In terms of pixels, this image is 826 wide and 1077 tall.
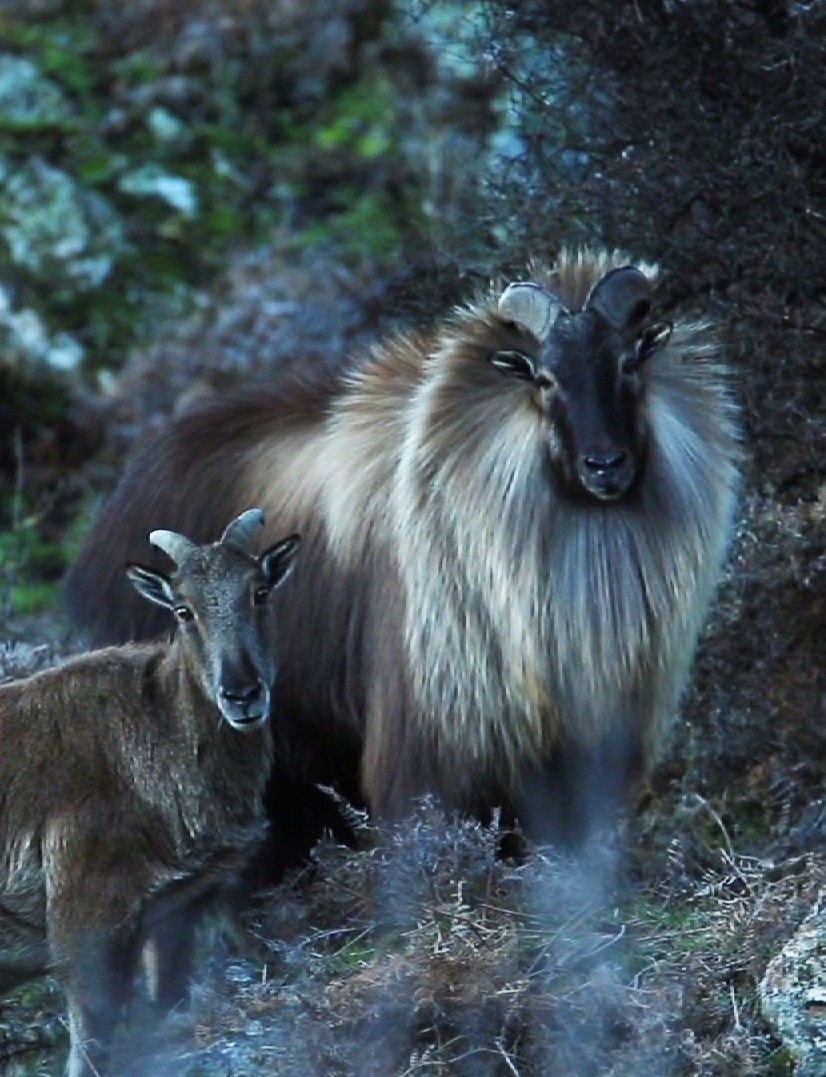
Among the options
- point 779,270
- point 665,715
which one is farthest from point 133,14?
point 665,715

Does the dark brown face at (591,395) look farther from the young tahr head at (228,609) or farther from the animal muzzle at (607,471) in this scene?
the young tahr head at (228,609)

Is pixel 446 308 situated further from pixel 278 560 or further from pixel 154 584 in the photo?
pixel 154 584

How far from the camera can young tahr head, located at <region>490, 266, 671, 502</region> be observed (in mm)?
7055

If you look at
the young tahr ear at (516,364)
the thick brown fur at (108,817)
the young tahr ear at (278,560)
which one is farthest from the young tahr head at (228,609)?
the young tahr ear at (516,364)

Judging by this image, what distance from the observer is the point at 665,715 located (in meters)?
7.57

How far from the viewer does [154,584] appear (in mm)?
6582

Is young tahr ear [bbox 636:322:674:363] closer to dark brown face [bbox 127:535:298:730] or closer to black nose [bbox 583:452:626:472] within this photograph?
black nose [bbox 583:452:626:472]

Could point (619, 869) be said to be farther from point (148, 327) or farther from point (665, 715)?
point (148, 327)

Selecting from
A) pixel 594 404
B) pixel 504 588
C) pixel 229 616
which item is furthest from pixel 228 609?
pixel 594 404

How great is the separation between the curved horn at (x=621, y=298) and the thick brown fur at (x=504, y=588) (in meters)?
0.20

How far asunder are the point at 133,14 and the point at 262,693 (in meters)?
11.1

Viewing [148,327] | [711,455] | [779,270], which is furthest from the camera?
[148,327]

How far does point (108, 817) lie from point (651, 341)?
2399 mm

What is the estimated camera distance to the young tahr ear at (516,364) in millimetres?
7301
